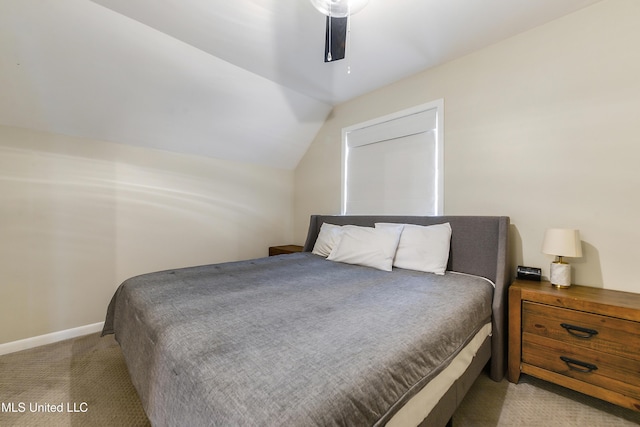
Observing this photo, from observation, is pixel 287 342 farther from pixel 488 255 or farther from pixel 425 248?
pixel 488 255

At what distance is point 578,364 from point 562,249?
668 millimetres

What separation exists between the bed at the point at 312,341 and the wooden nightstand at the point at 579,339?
12cm

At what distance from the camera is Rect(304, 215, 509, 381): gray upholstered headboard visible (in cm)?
169

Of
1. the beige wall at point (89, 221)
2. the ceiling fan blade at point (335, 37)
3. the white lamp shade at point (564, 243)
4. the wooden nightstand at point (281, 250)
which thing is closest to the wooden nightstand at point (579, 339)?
the white lamp shade at point (564, 243)

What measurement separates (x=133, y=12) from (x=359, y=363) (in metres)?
2.59

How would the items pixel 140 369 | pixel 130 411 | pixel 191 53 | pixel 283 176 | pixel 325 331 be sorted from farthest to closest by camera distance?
pixel 283 176 < pixel 191 53 < pixel 130 411 < pixel 140 369 < pixel 325 331

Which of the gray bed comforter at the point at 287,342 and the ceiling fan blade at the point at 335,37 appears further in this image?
the ceiling fan blade at the point at 335,37

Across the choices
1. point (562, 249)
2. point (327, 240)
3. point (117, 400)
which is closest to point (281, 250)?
point (327, 240)

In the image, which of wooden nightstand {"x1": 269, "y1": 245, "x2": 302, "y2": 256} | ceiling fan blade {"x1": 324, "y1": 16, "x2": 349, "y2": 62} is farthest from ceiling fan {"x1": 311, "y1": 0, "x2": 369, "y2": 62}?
wooden nightstand {"x1": 269, "y1": 245, "x2": 302, "y2": 256}

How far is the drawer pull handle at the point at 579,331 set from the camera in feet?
4.69

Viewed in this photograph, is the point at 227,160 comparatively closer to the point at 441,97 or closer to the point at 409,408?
the point at 441,97

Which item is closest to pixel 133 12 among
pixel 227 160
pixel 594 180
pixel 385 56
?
pixel 227 160

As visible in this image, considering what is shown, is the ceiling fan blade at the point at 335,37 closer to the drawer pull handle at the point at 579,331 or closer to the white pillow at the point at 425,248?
the white pillow at the point at 425,248

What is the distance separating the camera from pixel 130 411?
4.73ft
